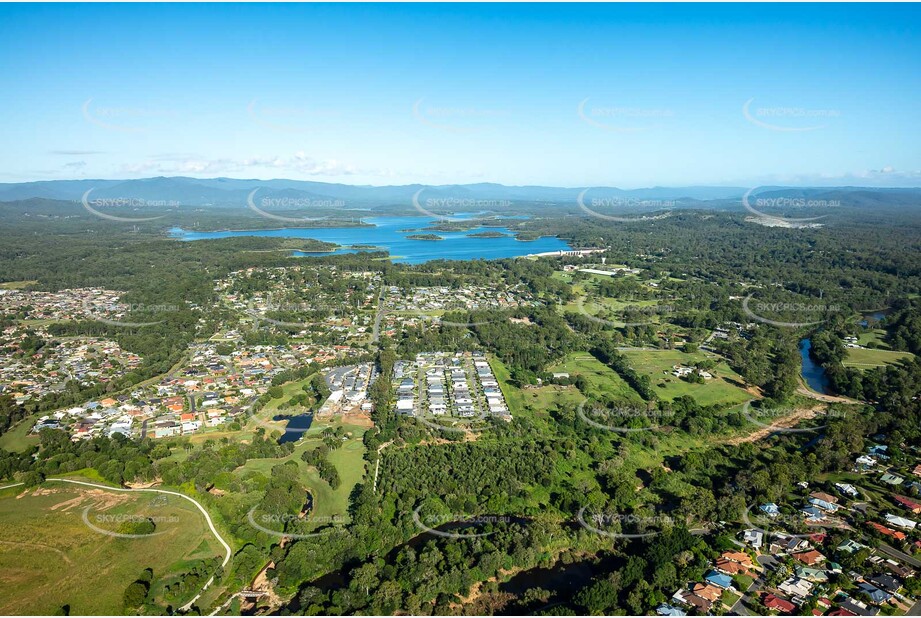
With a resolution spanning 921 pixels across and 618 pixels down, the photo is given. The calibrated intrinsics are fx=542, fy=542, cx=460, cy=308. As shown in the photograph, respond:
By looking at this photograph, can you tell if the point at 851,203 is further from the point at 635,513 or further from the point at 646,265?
the point at 635,513

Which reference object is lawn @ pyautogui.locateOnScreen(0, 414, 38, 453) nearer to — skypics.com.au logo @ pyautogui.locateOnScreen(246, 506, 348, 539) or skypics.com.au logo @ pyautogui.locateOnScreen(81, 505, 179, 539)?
skypics.com.au logo @ pyautogui.locateOnScreen(81, 505, 179, 539)

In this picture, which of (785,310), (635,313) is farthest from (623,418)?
(785,310)

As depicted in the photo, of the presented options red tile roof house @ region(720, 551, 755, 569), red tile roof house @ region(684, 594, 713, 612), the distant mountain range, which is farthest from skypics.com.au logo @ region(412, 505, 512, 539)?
the distant mountain range

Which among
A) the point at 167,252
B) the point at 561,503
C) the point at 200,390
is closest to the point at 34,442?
the point at 200,390

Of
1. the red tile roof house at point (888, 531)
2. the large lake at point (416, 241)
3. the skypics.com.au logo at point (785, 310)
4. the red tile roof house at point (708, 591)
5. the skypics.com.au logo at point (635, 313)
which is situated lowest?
the red tile roof house at point (708, 591)

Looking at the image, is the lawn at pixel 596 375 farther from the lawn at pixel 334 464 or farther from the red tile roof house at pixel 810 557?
the lawn at pixel 334 464

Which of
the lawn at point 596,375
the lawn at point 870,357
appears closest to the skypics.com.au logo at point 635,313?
the lawn at point 596,375
